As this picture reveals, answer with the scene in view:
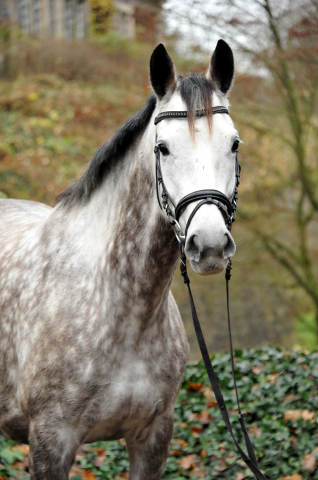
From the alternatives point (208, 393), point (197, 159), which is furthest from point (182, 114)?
point (208, 393)

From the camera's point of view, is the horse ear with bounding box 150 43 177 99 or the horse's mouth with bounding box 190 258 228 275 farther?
the horse ear with bounding box 150 43 177 99

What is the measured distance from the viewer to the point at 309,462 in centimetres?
386

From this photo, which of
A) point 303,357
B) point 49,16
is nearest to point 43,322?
point 303,357

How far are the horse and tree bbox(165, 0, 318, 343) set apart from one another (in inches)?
213

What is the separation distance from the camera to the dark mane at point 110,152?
255 centimetres

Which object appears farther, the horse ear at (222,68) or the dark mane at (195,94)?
the horse ear at (222,68)

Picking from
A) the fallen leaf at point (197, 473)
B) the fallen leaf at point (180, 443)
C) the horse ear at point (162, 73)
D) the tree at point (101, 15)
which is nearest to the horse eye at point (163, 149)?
the horse ear at point (162, 73)

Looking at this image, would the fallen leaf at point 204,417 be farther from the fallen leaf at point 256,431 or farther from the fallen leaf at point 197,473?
the fallen leaf at point 197,473

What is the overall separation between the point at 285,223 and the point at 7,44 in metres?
Result: 9.91

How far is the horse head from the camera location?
78.2 inches

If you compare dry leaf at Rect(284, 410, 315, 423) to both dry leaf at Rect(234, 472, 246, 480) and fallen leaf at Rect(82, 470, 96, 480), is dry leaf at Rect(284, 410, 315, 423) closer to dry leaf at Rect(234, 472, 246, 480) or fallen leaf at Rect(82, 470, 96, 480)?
dry leaf at Rect(234, 472, 246, 480)

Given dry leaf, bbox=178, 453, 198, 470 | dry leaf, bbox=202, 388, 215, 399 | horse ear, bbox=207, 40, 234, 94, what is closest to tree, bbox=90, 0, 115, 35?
dry leaf, bbox=202, 388, 215, 399

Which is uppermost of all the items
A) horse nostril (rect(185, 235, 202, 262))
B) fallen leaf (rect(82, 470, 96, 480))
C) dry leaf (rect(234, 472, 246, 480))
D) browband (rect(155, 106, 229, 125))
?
browband (rect(155, 106, 229, 125))

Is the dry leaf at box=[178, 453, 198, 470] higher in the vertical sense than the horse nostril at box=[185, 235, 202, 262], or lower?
lower
